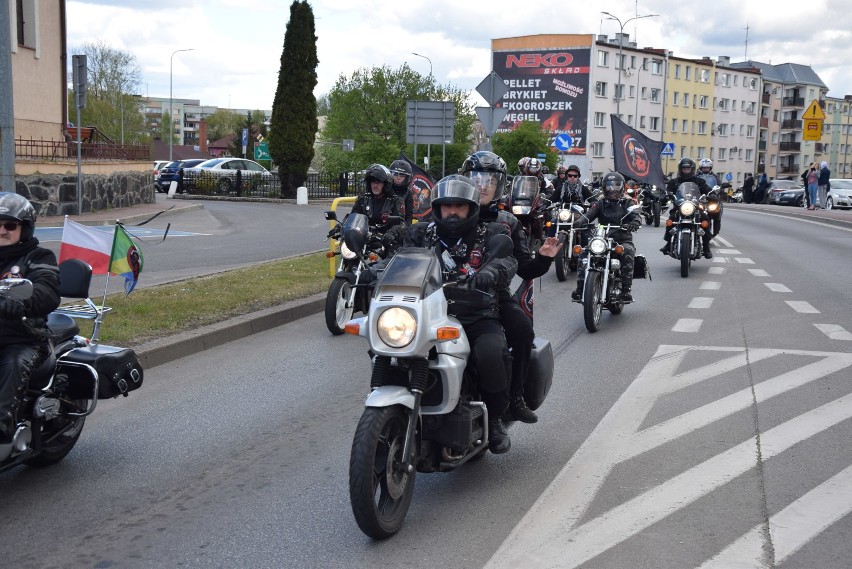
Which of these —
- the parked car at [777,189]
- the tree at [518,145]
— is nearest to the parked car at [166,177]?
the tree at [518,145]

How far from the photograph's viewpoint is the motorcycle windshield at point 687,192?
16.8 meters

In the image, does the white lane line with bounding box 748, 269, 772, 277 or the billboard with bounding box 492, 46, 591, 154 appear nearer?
the white lane line with bounding box 748, 269, 772, 277

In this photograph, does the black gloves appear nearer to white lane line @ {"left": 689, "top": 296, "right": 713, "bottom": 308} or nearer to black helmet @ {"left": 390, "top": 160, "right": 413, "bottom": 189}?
black helmet @ {"left": 390, "top": 160, "right": 413, "bottom": 189}

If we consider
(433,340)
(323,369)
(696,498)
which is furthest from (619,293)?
(433,340)

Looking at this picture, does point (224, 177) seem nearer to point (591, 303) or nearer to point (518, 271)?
point (591, 303)

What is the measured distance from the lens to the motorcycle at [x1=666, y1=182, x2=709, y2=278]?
1631 centimetres

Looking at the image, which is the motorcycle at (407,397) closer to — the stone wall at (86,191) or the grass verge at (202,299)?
the grass verge at (202,299)

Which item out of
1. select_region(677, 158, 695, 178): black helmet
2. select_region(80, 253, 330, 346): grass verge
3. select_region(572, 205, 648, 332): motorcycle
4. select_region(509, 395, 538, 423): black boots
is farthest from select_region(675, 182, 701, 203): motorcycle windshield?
select_region(509, 395, 538, 423): black boots

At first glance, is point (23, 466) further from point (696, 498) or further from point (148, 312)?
point (148, 312)

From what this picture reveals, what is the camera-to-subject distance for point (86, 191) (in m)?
24.7

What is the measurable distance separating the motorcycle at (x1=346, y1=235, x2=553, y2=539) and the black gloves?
1.63m

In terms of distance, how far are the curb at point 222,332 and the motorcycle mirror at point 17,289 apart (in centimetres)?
337

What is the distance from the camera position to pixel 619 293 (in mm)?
11656

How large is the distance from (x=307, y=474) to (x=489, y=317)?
141 centimetres
